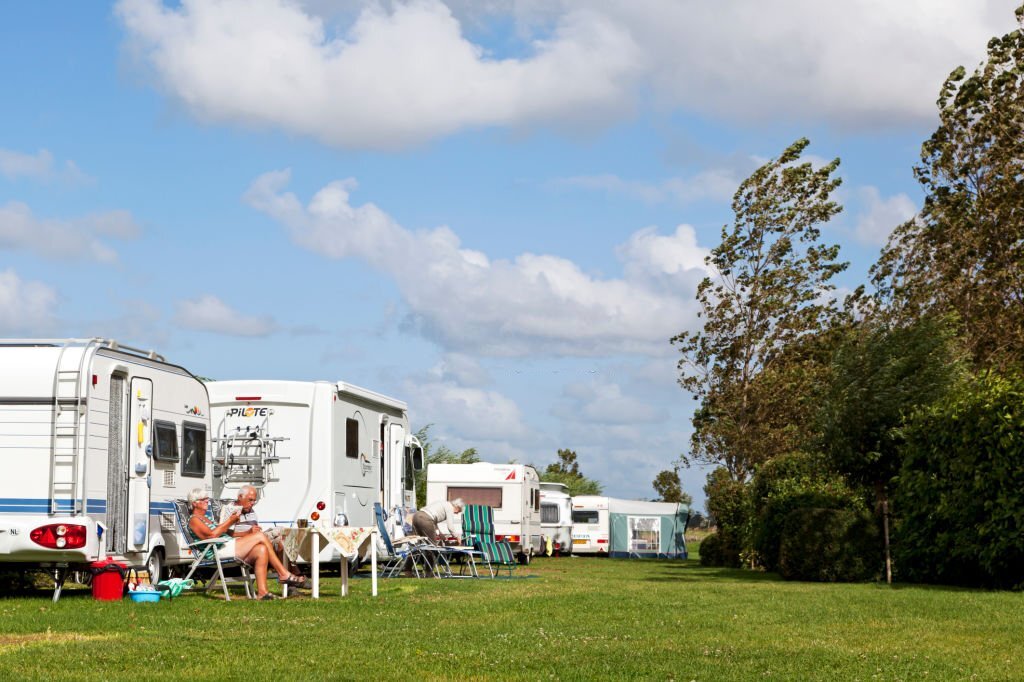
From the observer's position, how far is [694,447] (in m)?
33.7

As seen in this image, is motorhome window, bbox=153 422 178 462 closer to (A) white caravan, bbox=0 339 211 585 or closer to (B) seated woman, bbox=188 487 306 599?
A: (A) white caravan, bbox=0 339 211 585

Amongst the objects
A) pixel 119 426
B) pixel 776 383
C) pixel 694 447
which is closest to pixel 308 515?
pixel 119 426

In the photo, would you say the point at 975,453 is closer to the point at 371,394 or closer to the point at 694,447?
the point at 371,394

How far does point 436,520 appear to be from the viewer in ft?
61.4

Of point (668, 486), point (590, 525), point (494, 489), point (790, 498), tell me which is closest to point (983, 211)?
point (790, 498)

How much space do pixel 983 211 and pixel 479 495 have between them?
11.5m

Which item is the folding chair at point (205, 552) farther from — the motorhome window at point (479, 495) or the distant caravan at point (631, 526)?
the distant caravan at point (631, 526)

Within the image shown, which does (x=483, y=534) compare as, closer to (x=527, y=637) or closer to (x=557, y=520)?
(x=527, y=637)

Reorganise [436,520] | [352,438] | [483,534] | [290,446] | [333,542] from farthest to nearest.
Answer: [483,534]
[436,520]
[352,438]
[290,446]
[333,542]

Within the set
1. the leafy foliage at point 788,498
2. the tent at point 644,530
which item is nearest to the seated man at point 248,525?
the leafy foliage at point 788,498

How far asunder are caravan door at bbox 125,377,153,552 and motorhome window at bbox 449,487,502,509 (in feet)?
47.4

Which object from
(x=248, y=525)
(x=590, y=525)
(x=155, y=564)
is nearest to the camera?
(x=248, y=525)

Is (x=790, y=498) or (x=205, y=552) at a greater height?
(x=790, y=498)

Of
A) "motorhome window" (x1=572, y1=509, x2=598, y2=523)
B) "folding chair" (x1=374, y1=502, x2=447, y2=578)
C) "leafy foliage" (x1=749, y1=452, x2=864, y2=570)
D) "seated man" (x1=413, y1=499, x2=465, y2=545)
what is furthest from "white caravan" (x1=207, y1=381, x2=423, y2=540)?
"motorhome window" (x1=572, y1=509, x2=598, y2=523)
